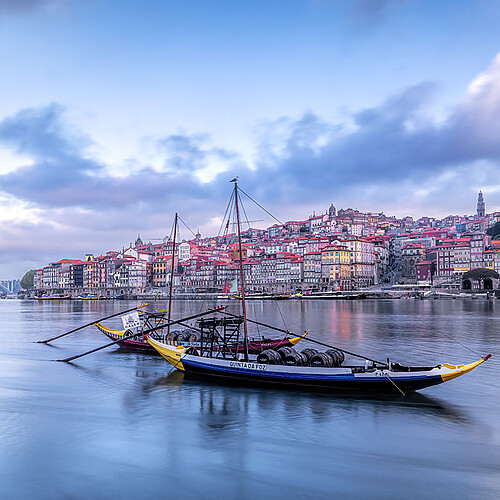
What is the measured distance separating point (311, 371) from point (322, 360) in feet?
3.10

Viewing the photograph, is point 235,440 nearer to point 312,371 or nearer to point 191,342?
point 312,371

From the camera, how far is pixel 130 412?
14.3 m

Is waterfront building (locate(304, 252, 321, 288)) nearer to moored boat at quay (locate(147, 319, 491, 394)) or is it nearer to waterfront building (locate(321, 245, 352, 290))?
waterfront building (locate(321, 245, 352, 290))

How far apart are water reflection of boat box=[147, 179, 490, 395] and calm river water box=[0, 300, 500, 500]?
42 cm

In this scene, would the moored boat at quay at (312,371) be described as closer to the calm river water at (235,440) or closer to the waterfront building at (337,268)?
the calm river water at (235,440)

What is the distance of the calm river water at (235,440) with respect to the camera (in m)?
9.22

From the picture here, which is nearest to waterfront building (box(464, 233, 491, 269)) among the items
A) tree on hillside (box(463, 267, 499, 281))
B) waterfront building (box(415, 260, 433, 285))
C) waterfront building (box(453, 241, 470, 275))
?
waterfront building (box(453, 241, 470, 275))

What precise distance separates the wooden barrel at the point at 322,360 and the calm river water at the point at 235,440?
1078mm

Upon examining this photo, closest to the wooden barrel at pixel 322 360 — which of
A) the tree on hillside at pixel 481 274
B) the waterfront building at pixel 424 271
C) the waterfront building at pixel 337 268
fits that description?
the tree on hillside at pixel 481 274

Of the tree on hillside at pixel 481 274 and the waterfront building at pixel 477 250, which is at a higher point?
the waterfront building at pixel 477 250

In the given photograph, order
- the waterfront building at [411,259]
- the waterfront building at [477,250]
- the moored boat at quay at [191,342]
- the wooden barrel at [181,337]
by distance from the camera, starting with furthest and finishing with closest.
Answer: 1. the waterfront building at [411,259]
2. the waterfront building at [477,250]
3. the wooden barrel at [181,337]
4. the moored boat at quay at [191,342]

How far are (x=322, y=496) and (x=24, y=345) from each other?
26763 millimetres

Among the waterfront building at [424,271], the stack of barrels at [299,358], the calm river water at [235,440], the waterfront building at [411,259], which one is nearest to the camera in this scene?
the calm river water at [235,440]

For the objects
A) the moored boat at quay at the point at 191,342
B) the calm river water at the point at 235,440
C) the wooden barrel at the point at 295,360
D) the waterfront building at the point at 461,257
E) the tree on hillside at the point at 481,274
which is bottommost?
the calm river water at the point at 235,440
